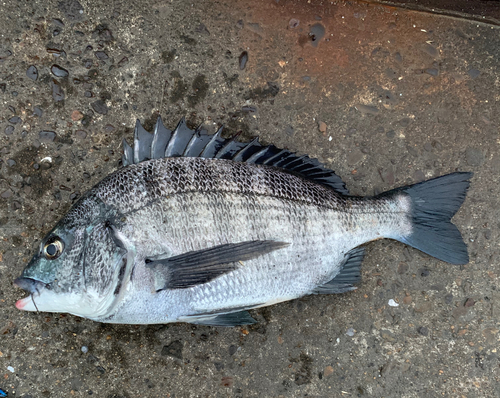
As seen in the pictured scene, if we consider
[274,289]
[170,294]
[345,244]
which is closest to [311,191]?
[345,244]

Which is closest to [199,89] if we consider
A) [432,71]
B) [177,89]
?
[177,89]

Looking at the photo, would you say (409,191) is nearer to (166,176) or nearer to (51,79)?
(166,176)

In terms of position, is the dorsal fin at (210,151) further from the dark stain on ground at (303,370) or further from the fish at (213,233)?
the dark stain on ground at (303,370)

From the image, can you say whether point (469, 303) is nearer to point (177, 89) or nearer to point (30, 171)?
point (177, 89)

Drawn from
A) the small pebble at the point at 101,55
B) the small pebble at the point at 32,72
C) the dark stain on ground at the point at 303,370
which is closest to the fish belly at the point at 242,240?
the dark stain on ground at the point at 303,370

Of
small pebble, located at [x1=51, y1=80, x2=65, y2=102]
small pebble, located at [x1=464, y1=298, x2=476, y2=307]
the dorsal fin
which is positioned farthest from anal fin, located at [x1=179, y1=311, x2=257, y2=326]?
small pebble, located at [x1=51, y1=80, x2=65, y2=102]

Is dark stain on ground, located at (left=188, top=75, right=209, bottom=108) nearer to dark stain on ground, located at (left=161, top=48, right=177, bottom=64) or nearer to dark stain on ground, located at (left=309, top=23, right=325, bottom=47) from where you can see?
dark stain on ground, located at (left=161, top=48, right=177, bottom=64)
